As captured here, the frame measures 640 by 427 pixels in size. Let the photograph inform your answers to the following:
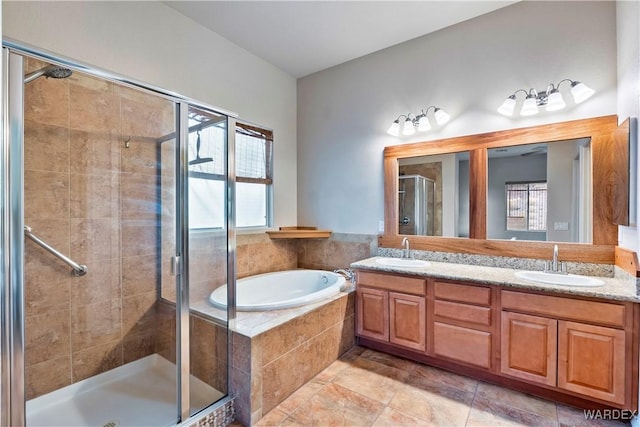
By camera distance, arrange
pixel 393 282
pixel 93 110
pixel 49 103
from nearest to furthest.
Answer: pixel 49 103
pixel 93 110
pixel 393 282

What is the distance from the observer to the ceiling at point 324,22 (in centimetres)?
264

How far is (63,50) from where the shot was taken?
211 cm

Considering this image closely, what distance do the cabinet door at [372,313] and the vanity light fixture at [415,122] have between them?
5.21 feet

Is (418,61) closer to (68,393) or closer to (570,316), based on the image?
(570,316)

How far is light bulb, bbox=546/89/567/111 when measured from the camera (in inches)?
95.3

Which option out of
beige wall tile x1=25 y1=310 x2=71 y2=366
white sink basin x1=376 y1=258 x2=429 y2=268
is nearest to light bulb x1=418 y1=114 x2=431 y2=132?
white sink basin x1=376 y1=258 x2=429 y2=268

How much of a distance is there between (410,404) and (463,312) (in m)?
0.75

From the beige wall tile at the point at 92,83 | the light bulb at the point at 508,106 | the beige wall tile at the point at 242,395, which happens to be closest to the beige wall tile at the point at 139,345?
the beige wall tile at the point at 242,395

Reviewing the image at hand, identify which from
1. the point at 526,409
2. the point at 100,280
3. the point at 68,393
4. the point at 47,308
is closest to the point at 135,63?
the point at 100,280

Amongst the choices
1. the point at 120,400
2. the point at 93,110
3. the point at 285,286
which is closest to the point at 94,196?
the point at 93,110

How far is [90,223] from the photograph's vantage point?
2.31 metres

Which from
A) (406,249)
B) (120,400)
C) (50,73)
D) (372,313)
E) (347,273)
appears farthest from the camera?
(347,273)

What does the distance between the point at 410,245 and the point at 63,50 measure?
311cm

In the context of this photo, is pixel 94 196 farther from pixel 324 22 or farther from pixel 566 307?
pixel 566 307
